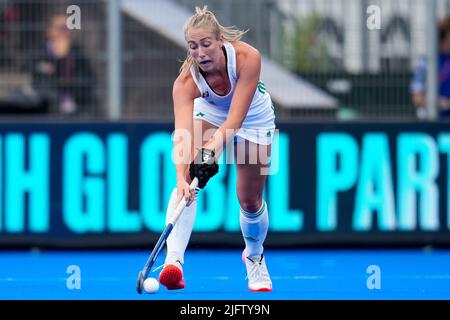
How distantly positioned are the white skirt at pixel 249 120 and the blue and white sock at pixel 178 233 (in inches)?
22.5

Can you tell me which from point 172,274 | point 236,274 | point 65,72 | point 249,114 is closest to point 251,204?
point 249,114

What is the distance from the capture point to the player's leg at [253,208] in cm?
824

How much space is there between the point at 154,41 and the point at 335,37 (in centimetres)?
164

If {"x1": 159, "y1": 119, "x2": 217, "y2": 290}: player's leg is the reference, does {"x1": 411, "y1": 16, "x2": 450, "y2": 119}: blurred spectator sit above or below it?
above

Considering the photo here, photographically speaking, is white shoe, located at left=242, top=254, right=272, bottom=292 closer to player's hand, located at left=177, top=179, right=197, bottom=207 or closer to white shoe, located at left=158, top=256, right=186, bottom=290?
white shoe, located at left=158, top=256, right=186, bottom=290

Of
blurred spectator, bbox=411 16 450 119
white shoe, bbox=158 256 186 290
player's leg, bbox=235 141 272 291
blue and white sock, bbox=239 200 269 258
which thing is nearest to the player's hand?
white shoe, bbox=158 256 186 290

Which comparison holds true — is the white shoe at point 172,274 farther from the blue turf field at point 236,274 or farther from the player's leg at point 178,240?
the blue turf field at point 236,274

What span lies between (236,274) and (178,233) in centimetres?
167

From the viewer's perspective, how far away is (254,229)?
28.0 feet

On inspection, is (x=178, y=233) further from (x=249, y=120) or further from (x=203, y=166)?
(x=249, y=120)

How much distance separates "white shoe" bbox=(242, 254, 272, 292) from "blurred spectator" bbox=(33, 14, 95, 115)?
3599mm

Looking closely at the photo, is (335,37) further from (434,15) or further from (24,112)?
(24,112)

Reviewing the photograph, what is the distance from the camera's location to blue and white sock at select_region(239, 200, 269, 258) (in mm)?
8508
